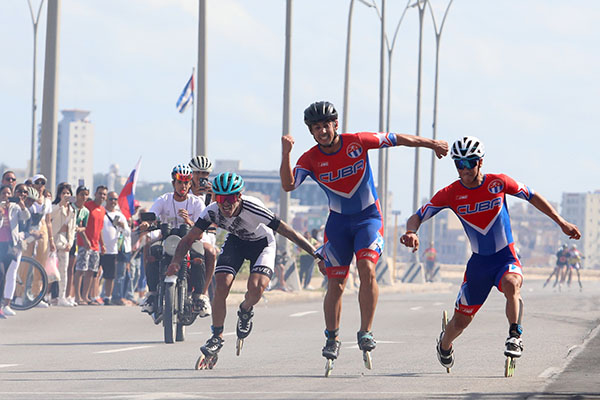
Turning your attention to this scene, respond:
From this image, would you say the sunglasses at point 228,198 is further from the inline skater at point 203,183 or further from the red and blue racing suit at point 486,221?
the inline skater at point 203,183

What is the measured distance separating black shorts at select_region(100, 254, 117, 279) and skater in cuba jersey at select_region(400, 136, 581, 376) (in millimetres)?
12702

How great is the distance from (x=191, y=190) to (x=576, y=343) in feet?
16.5

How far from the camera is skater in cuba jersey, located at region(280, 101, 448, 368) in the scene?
11805 millimetres

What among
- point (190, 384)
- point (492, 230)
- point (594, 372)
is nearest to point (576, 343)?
point (594, 372)

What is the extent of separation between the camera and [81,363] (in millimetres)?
13648

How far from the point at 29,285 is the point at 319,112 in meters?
10.8

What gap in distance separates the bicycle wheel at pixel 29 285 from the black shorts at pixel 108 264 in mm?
2423

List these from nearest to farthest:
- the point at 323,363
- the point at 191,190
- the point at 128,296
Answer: the point at 323,363, the point at 191,190, the point at 128,296

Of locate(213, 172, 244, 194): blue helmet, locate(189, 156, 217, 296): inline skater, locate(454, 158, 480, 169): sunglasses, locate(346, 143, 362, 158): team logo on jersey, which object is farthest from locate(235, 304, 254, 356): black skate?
locate(189, 156, 217, 296): inline skater

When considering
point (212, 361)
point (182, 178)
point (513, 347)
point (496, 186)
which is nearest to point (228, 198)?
point (212, 361)

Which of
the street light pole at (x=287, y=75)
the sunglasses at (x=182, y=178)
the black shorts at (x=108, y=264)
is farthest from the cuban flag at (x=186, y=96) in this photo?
the sunglasses at (x=182, y=178)

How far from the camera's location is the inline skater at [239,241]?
1282 cm

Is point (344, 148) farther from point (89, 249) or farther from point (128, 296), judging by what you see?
point (128, 296)

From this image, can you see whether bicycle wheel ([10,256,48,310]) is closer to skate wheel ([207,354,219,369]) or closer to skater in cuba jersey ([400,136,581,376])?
skate wheel ([207,354,219,369])
